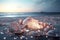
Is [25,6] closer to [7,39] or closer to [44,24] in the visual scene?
[44,24]

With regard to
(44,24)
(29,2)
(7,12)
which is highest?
(29,2)

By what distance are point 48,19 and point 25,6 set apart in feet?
0.95

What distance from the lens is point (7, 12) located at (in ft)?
4.56

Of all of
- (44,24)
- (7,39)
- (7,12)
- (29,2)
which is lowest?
(7,39)

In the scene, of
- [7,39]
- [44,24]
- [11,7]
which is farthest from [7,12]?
[44,24]

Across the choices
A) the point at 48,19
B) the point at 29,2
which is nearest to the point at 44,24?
the point at 48,19

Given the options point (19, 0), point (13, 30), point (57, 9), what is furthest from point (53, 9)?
point (13, 30)

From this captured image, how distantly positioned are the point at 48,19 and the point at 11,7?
431mm

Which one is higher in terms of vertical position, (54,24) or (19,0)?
Answer: (19,0)

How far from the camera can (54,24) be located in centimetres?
136

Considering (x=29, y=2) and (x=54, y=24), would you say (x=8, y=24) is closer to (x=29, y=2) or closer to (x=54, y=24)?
(x=29, y=2)

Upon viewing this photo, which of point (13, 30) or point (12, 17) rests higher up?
point (12, 17)

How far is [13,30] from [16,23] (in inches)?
3.3

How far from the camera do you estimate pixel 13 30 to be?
53.9 inches
